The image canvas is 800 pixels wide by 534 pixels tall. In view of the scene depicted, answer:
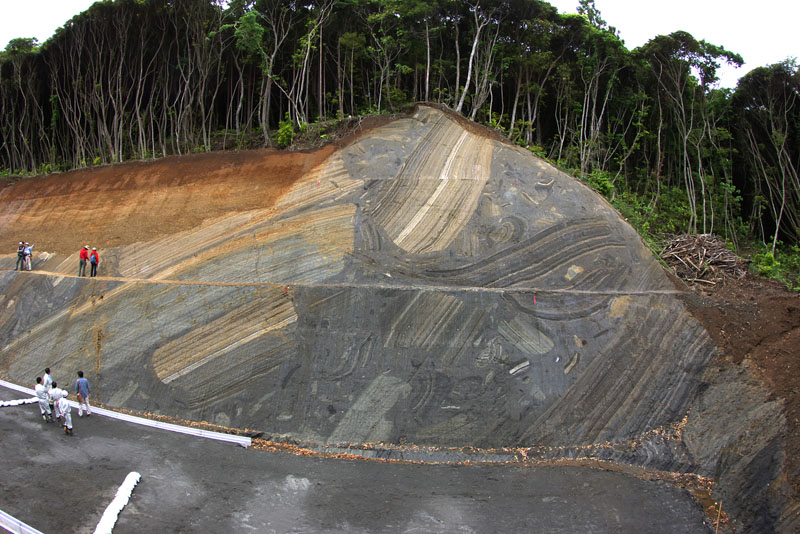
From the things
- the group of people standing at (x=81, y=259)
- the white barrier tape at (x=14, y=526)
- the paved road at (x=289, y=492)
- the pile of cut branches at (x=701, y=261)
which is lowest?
the paved road at (x=289, y=492)

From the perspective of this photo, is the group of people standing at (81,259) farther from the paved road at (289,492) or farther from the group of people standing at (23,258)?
the paved road at (289,492)

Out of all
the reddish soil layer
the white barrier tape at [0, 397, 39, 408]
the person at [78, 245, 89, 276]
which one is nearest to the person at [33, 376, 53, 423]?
the white barrier tape at [0, 397, 39, 408]

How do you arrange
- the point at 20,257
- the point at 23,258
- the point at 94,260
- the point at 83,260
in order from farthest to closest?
the point at 23,258
the point at 20,257
the point at 83,260
the point at 94,260

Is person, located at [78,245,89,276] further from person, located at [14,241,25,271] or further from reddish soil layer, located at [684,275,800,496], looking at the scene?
reddish soil layer, located at [684,275,800,496]

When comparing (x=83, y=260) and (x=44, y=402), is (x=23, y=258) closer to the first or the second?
(x=83, y=260)

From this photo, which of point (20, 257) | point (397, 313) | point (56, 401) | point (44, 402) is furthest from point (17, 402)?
point (397, 313)

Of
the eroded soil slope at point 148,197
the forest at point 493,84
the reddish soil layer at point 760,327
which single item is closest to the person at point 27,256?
the eroded soil slope at point 148,197
